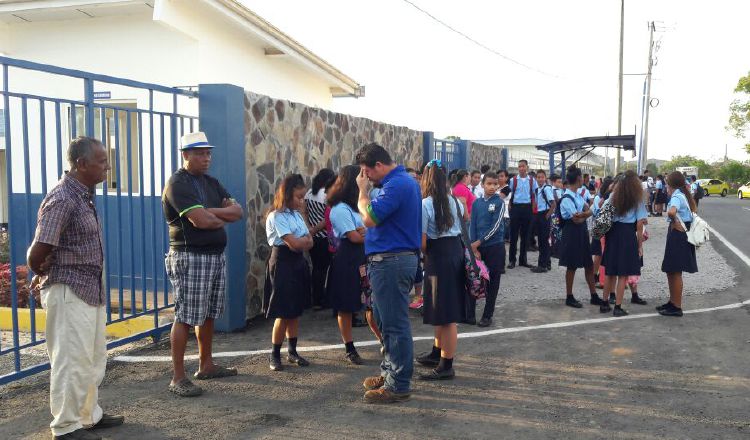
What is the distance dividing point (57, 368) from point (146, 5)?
7004 mm

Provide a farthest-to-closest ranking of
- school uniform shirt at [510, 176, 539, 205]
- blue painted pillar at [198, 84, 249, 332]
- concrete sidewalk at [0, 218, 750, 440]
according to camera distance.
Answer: school uniform shirt at [510, 176, 539, 205] → blue painted pillar at [198, 84, 249, 332] → concrete sidewalk at [0, 218, 750, 440]

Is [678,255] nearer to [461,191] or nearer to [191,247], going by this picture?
[461,191]

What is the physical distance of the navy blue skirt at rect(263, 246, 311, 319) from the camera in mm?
5309

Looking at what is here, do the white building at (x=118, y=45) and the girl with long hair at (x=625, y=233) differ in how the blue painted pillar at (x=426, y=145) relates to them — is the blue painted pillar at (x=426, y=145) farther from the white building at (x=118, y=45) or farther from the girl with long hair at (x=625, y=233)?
the girl with long hair at (x=625, y=233)

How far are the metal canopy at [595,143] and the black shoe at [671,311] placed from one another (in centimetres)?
859

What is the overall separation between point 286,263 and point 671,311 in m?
4.66

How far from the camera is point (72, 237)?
12.4 feet

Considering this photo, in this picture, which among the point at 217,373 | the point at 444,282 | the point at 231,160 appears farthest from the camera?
the point at 231,160

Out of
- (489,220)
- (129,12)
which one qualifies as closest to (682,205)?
(489,220)

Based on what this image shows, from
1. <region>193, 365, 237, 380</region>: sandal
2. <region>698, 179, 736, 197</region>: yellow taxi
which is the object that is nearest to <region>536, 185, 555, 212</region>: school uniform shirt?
<region>193, 365, 237, 380</region>: sandal

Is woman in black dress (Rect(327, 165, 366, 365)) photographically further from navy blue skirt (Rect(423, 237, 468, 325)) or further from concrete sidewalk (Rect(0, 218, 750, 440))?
navy blue skirt (Rect(423, 237, 468, 325))

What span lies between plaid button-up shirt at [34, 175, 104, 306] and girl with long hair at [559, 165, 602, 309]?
558 centimetres

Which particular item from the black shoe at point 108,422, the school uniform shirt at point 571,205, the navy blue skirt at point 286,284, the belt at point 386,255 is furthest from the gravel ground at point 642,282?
the black shoe at point 108,422

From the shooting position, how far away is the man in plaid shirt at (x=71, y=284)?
3707 mm
